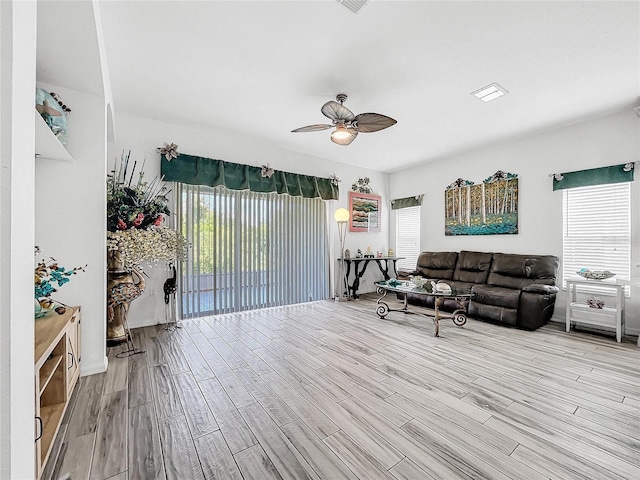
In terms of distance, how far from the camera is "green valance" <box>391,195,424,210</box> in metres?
6.09

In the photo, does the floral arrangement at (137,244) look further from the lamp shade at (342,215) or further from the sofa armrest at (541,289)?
the sofa armrest at (541,289)

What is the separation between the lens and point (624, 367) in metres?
2.69

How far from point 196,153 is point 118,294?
229 cm

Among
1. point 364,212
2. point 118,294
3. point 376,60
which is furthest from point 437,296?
point 118,294

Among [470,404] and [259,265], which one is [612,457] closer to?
[470,404]

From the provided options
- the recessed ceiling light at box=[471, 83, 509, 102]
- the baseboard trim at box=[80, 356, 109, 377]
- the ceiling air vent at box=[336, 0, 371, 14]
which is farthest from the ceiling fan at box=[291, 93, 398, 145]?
the baseboard trim at box=[80, 356, 109, 377]

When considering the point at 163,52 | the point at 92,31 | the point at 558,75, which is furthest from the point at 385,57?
the point at 92,31

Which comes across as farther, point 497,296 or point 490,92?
point 497,296

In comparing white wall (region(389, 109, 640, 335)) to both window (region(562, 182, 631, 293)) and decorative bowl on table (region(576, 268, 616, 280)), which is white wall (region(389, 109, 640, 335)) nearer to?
window (region(562, 182, 631, 293))

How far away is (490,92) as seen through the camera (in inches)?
124

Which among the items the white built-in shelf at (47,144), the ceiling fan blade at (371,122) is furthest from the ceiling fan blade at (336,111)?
the white built-in shelf at (47,144)

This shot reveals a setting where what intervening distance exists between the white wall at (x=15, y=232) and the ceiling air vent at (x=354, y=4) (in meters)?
2.00

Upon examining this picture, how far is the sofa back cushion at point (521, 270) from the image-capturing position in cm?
413

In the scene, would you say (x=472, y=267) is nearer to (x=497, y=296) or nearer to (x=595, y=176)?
(x=497, y=296)
